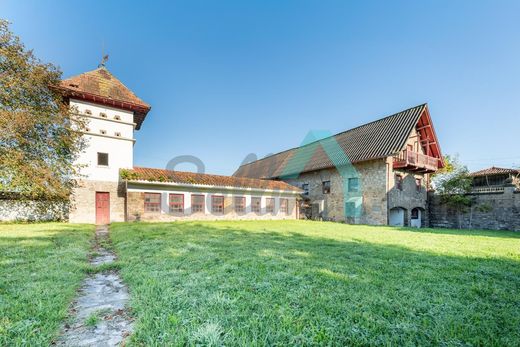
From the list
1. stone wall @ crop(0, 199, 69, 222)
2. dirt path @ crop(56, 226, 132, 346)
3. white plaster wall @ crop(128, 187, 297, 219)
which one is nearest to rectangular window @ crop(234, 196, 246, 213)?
white plaster wall @ crop(128, 187, 297, 219)

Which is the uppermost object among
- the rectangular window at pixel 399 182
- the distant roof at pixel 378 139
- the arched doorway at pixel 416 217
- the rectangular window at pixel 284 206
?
the distant roof at pixel 378 139

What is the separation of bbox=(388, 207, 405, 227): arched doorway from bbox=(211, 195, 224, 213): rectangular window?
41.7 feet

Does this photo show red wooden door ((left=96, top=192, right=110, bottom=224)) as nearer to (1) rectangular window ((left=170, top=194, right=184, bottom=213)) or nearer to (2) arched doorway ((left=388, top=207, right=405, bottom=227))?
(1) rectangular window ((left=170, top=194, right=184, bottom=213))

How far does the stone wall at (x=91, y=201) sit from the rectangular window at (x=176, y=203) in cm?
280

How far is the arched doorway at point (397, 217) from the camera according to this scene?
18.2 metres

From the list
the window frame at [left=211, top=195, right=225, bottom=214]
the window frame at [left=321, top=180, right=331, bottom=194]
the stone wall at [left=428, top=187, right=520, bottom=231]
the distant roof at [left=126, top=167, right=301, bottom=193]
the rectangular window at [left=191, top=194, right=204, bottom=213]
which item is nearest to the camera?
the distant roof at [left=126, top=167, right=301, bottom=193]

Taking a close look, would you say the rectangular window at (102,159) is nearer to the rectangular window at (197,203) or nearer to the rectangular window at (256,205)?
the rectangular window at (197,203)

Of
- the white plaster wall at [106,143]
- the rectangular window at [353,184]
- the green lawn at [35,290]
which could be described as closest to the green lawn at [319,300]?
the green lawn at [35,290]

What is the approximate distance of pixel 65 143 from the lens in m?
12.9

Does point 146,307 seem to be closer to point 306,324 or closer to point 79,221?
point 306,324

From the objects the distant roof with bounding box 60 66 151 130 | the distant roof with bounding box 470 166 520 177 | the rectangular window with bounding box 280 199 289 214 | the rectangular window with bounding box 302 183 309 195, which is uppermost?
the distant roof with bounding box 60 66 151 130

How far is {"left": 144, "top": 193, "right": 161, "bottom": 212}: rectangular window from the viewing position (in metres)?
14.7

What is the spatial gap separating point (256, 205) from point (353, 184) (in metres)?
7.82

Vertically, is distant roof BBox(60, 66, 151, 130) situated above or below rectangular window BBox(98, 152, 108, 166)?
above
